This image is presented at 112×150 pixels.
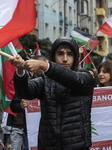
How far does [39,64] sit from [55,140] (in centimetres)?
83

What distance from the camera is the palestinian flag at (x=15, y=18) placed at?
13.3 feet

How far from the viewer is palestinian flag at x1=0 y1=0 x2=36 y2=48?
4041mm

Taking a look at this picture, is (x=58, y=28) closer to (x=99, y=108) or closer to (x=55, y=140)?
(x=99, y=108)

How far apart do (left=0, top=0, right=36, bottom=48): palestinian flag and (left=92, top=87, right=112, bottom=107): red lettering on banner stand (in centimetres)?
180

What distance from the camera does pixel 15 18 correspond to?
435 cm

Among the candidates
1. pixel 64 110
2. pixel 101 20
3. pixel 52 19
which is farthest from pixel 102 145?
pixel 101 20

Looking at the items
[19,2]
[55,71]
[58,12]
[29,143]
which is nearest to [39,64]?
[55,71]

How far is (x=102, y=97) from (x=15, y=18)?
2.02 metres

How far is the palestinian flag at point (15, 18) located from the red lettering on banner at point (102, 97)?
71.0 inches

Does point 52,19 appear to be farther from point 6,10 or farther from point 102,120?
point 6,10

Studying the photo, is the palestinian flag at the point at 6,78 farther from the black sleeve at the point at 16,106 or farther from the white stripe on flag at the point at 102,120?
the white stripe on flag at the point at 102,120

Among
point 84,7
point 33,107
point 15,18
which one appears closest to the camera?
point 15,18

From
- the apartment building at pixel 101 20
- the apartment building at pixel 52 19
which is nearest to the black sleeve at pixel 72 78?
the apartment building at pixel 52 19

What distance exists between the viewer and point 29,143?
554cm
